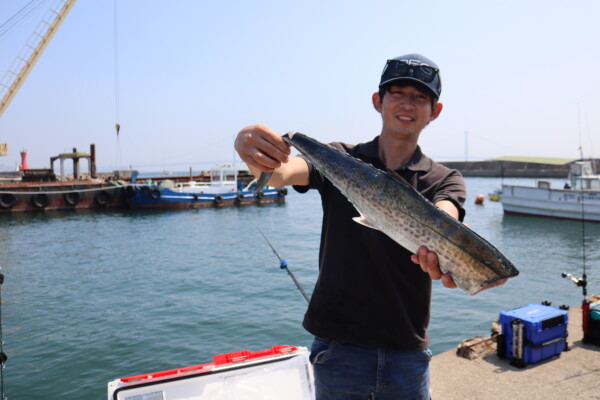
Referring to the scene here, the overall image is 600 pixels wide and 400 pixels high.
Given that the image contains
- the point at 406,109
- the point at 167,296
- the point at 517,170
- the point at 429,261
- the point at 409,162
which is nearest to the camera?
the point at 429,261

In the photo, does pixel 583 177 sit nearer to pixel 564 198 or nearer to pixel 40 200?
pixel 564 198

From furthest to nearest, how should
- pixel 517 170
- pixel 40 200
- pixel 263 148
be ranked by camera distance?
1. pixel 517 170
2. pixel 40 200
3. pixel 263 148

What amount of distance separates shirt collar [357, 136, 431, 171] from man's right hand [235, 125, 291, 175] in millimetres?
607

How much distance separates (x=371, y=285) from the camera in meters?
2.72

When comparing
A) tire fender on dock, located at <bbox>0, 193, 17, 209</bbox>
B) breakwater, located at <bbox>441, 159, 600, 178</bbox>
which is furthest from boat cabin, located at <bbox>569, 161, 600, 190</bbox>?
breakwater, located at <bbox>441, 159, 600, 178</bbox>

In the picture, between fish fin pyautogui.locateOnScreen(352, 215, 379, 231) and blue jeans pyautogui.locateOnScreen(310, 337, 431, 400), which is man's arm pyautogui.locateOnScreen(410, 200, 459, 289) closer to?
fish fin pyautogui.locateOnScreen(352, 215, 379, 231)

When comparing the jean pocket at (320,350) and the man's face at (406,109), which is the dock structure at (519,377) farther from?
the man's face at (406,109)

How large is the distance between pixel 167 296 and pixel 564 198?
31218 millimetres

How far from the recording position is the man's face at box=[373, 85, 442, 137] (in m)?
2.82

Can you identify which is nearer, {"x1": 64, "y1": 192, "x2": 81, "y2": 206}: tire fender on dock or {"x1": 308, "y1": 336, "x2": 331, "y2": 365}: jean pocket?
{"x1": 308, "y1": 336, "x2": 331, "y2": 365}: jean pocket

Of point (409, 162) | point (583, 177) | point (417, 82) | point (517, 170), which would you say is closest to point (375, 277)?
point (409, 162)

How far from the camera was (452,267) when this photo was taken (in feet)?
7.97

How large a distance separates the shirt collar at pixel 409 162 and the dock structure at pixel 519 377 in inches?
169

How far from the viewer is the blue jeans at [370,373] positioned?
2684 mm
